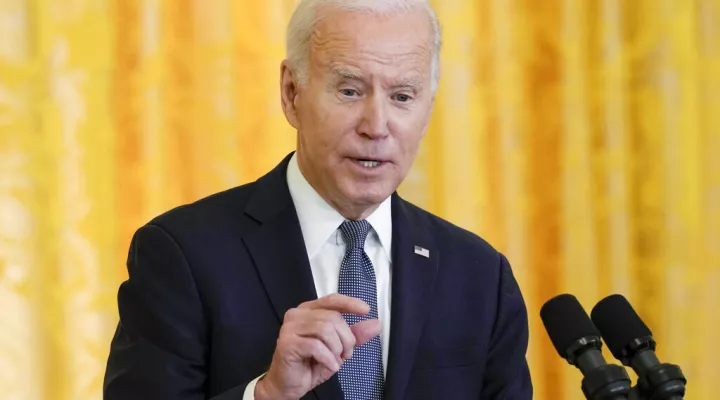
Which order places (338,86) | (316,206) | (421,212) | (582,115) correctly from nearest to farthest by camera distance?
(338,86) → (316,206) → (421,212) → (582,115)

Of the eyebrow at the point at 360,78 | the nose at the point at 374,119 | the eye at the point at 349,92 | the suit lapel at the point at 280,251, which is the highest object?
the eyebrow at the point at 360,78

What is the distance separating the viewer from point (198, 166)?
2.65 m

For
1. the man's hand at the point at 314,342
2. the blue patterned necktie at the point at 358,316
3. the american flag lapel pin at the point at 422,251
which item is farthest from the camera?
the american flag lapel pin at the point at 422,251

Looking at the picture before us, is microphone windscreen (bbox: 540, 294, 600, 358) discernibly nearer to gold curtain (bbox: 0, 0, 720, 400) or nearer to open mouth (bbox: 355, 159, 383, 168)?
open mouth (bbox: 355, 159, 383, 168)

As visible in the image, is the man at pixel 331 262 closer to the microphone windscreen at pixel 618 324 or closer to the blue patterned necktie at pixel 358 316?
the blue patterned necktie at pixel 358 316

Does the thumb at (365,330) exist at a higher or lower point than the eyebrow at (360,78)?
lower

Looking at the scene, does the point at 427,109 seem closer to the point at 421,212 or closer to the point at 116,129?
the point at 421,212

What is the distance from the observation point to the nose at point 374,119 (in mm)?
1692

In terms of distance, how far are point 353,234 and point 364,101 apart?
25 cm

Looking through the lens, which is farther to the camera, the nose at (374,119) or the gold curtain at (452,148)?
the gold curtain at (452,148)

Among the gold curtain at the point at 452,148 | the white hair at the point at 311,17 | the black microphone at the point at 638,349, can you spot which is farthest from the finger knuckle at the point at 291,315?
the gold curtain at the point at 452,148

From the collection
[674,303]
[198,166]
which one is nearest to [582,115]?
[674,303]

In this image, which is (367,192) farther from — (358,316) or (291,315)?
(291,315)

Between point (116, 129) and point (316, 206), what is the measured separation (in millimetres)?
942
